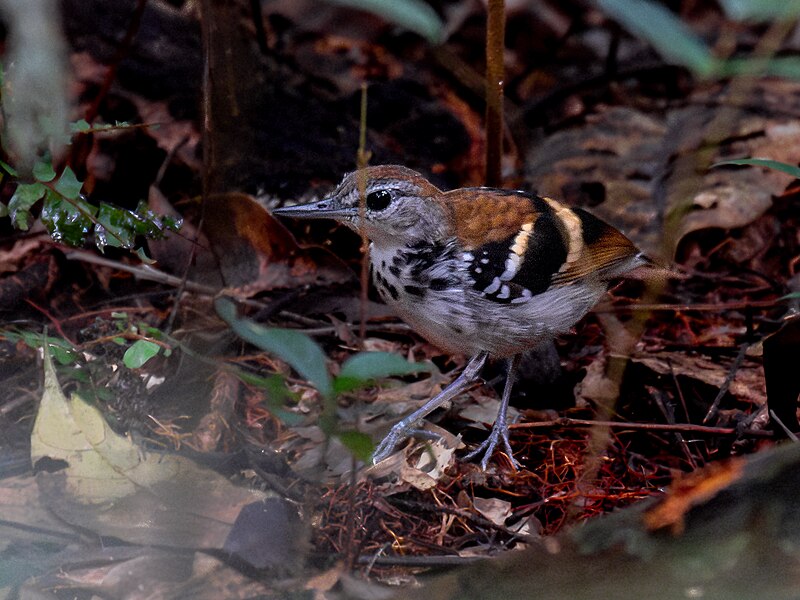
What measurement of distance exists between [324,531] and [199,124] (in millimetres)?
3102

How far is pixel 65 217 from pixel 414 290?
4.90 ft

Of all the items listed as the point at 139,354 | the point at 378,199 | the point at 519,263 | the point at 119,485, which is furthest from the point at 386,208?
the point at 119,485

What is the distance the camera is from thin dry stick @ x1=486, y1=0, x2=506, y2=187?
4.57 m

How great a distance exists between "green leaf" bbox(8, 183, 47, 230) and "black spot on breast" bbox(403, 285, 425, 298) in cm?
156

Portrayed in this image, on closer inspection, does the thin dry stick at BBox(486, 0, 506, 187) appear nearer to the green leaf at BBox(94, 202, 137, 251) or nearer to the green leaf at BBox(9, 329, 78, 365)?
the green leaf at BBox(94, 202, 137, 251)

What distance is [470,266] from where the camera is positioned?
4.07m

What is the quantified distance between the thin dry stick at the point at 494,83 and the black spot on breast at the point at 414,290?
1.29m

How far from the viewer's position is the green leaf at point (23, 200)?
3.81 m

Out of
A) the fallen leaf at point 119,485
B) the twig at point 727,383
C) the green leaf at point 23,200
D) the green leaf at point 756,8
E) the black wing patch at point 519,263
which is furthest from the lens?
the twig at point 727,383

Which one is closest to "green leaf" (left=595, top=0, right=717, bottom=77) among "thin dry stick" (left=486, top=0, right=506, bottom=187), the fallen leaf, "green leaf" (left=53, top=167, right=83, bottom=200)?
the fallen leaf

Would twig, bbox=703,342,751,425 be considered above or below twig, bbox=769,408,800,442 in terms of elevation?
below

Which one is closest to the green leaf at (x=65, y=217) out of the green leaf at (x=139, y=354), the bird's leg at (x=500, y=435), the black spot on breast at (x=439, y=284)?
the green leaf at (x=139, y=354)

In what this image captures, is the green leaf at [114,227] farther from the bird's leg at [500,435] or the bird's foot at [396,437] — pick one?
the bird's leg at [500,435]

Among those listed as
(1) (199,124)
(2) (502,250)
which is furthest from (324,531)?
(1) (199,124)
